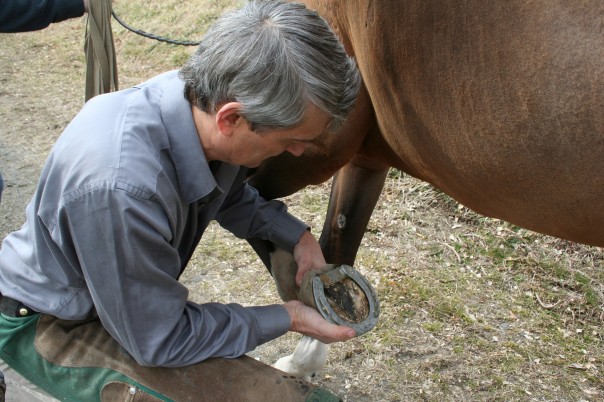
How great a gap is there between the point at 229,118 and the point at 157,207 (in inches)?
8.2

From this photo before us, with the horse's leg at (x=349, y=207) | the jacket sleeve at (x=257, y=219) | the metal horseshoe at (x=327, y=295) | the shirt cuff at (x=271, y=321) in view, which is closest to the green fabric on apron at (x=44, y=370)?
the shirt cuff at (x=271, y=321)

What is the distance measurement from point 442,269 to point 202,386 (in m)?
1.69

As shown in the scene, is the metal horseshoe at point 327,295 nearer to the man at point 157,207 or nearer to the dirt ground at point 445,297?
the man at point 157,207

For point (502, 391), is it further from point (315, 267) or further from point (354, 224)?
point (315, 267)

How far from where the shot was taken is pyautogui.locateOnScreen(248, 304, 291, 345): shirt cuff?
4.61 ft

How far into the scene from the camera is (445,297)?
2688mm

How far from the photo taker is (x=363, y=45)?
1.54 meters

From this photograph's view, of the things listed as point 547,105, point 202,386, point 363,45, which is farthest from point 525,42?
point 202,386

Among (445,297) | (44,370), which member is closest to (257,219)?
(44,370)

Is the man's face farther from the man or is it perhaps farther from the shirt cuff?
the shirt cuff

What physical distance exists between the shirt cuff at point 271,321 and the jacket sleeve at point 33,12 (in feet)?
4.45

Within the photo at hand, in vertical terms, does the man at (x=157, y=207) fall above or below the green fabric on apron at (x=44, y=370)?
above

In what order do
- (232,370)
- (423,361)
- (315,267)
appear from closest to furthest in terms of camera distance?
(232,370) < (315,267) < (423,361)

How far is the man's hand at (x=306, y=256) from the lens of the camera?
174cm
